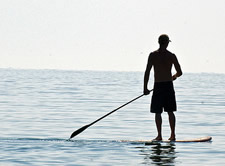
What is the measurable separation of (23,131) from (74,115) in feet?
20.9

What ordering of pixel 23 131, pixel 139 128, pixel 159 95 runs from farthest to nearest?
pixel 139 128
pixel 23 131
pixel 159 95

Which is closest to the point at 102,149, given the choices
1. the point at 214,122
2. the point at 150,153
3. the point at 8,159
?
the point at 150,153

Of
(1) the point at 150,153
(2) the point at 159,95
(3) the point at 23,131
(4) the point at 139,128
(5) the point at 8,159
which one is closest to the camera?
(5) the point at 8,159

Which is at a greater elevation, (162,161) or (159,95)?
(159,95)

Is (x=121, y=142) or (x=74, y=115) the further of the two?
(x=74, y=115)

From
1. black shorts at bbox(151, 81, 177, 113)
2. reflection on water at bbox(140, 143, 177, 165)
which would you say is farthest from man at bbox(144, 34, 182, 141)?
reflection on water at bbox(140, 143, 177, 165)

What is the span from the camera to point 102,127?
19.1 m

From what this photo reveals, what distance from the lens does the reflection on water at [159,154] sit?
12102mm

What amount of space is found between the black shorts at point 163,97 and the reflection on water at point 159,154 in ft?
2.52

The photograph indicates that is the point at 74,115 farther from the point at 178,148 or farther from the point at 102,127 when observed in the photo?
the point at 178,148

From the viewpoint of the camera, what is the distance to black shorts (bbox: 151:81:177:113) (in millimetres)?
14297

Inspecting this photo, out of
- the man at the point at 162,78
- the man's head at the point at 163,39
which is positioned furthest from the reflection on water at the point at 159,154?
the man's head at the point at 163,39

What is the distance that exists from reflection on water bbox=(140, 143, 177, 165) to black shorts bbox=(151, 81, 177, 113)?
0.77 m

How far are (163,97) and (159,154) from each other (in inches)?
67.6
